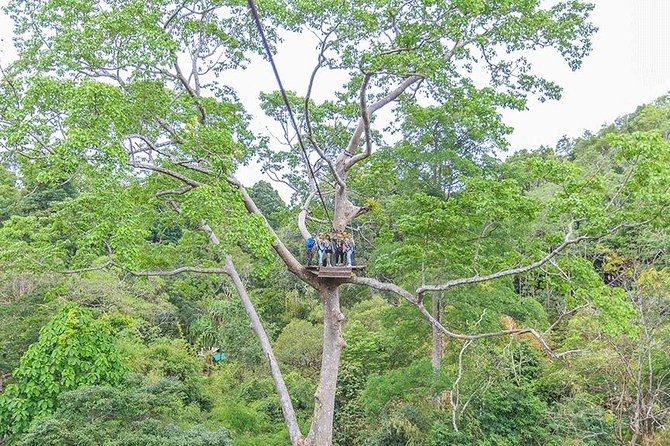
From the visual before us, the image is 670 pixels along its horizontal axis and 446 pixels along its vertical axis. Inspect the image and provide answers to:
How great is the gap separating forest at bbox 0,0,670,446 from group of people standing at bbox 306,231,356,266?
0.27ft

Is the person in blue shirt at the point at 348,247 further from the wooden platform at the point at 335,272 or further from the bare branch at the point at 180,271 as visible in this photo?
the bare branch at the point at 180,271

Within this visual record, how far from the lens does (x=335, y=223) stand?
7273mm

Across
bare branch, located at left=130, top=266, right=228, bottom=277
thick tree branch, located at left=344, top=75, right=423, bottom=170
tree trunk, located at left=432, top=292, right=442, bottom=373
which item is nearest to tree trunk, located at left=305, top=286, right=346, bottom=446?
bare branch, located at left=130, top=266, right=228, bottom=277

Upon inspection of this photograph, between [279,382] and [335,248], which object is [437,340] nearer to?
[279,382]

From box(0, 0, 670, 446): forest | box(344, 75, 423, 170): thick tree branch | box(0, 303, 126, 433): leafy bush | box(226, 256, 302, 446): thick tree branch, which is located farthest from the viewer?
box(0, 303, 126, 433): leafy bush

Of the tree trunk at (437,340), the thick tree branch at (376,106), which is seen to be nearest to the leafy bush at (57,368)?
the thick tree branch at (376,106)

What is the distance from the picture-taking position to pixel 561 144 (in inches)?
1228

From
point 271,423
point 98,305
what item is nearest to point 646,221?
point 271,423

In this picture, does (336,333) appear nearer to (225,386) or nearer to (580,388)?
(580,388)

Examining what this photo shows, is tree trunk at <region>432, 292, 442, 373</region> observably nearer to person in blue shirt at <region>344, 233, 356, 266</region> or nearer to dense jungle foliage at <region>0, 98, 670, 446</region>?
dense jungle foliage at <region>0, 98, 670, 446</region>

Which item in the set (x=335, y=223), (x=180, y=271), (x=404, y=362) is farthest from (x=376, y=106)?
(x=404, y=362)

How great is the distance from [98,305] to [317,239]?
22.1 ft

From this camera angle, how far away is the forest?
5.64 m

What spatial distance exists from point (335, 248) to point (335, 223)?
0.86 metres
